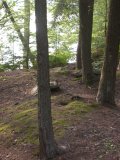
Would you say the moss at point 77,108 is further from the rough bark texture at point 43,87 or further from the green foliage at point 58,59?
the green foliage at point 58,59

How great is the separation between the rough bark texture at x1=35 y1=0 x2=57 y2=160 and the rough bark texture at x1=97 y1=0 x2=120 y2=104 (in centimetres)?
311

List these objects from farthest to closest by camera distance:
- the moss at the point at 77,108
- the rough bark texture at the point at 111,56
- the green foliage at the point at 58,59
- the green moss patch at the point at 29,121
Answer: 1. the green foliage at the point at 58,59
2. the rough bark texture at the point at 111,56
3. the moss at the point at 77,108
4. the green moss patch at the point at 29,121

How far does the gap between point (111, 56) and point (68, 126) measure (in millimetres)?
2480

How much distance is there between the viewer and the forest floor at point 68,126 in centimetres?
680

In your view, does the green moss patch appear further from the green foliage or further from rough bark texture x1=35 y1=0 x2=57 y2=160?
the green foliage

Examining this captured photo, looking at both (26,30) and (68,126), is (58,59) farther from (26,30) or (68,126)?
(68,126)

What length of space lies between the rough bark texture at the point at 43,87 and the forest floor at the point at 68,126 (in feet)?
0.93

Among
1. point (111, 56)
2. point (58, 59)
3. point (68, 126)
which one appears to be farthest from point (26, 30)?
point (68, 126)

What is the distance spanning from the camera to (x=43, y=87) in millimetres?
6367

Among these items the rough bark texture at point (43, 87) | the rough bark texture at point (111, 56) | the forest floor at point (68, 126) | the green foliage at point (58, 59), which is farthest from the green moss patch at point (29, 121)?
the green foliage at point (58, 59)

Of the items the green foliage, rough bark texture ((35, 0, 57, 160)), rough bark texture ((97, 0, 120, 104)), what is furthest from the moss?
the green foliage

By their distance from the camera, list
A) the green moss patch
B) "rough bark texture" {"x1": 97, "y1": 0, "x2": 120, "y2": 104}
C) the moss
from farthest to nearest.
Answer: "rough bark texture" {"x1": 97, "y1": 0, "x2": 120, "y2": 104}
the moss
the green moss patch

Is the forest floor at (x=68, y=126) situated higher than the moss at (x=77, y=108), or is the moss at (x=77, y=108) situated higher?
the moss at (x=77, y=108)

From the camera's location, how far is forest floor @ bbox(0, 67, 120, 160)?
6.80 meters
